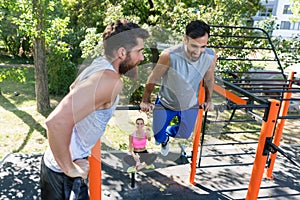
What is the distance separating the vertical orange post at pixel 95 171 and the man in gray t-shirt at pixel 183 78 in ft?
1.76

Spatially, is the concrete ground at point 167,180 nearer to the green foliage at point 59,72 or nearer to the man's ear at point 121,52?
the man's ear at point 121,52

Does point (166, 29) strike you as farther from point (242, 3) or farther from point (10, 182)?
point (10, 182)

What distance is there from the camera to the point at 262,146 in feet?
6.33

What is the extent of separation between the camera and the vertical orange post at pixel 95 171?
2004 millimetres

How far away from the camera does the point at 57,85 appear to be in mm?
7074

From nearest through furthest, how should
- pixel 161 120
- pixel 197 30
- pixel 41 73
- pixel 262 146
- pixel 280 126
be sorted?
pixel 262 146, pixel 197 30, pixel 161 120, pixel 280 126, pixel 41 73

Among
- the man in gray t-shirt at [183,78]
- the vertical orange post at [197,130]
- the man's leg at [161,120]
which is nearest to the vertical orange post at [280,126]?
the vertical orange post at [197,130]

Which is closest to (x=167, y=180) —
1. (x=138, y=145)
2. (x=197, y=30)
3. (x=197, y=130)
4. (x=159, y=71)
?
(x=138, y=145)

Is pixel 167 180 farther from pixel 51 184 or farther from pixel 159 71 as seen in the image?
pixel 51 184

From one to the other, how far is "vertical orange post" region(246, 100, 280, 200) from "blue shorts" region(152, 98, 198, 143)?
0.95m

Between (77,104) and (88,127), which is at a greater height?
(77,104)

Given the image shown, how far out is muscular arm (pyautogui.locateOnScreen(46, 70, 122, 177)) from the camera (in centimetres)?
109

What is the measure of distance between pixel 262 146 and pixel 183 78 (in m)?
0.95

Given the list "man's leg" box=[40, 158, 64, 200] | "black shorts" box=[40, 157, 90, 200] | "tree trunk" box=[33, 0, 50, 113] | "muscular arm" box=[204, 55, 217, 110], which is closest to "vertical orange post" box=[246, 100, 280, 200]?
"muscular arm" box=[204, 55, 217, 110]
